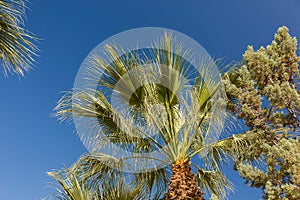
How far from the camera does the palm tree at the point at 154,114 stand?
6258 millimetres

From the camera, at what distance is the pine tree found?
204 inches

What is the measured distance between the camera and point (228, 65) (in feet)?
22.8

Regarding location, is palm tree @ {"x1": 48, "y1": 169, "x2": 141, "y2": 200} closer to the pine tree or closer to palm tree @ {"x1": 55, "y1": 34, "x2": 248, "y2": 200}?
palm tree @ {"x1": 55, "y1": 34, "x2": 248, "y2": 200}

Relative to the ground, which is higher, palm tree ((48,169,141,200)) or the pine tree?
the pine tree

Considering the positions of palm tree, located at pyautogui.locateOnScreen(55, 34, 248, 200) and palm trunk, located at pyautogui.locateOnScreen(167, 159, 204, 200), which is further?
palm tree, located at pyautogui.locateOnScreen(55, 34, 248, 200)

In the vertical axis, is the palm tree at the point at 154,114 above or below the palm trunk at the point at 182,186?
above

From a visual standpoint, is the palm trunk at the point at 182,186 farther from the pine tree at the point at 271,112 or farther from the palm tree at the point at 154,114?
the pine tree at the point at 271,112

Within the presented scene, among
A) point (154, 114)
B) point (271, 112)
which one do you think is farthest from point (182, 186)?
point (271, 112)

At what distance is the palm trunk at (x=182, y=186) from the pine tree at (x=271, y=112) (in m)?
0.85

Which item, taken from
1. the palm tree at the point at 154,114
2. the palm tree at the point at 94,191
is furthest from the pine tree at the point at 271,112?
the palm tree at the point at 94,191

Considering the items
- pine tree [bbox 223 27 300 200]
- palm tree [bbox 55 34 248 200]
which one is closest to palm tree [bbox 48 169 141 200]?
palm tree [bbox 55 34 248 200]

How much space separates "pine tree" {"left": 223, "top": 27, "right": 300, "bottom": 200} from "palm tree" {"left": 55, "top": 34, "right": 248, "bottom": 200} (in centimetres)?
37

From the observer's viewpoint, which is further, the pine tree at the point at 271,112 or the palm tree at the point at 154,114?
the palm tree at the point at 154,114

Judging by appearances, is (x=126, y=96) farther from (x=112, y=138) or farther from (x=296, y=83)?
(x=296, y=83)
